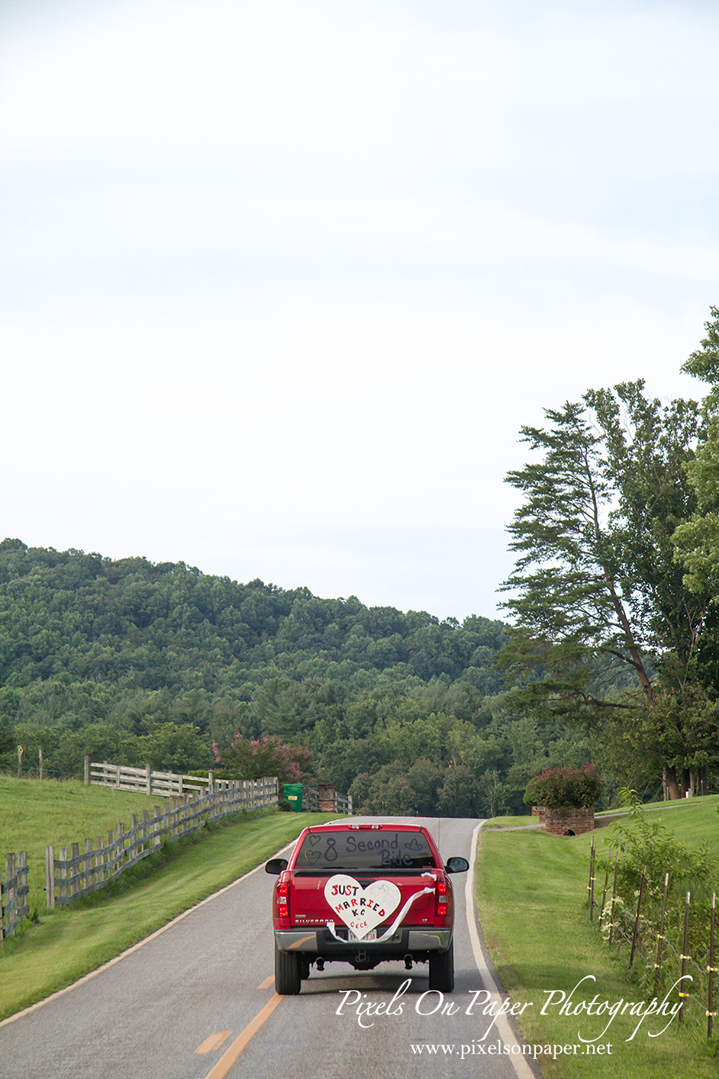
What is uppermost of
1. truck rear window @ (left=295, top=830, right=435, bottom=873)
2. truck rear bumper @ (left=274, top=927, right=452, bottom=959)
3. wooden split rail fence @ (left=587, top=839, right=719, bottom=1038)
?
truck rear window @ (left=295, top=830, right=435, bottom=873)

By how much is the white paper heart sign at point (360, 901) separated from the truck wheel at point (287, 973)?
1084mm

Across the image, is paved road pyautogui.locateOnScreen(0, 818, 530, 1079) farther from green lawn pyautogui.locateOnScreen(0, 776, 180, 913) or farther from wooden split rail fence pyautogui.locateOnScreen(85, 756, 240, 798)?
wooden split rail fence pyautogui.locateOnScreen(85, 756, 240, 798)

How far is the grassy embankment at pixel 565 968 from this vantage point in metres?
9.41

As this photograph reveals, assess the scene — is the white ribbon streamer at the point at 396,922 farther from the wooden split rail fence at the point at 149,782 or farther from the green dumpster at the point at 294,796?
the green dumpster at the point at 294,796

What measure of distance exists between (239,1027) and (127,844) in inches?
602

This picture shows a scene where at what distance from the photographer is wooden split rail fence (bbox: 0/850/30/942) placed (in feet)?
56.8

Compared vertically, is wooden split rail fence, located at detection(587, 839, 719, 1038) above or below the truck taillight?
below

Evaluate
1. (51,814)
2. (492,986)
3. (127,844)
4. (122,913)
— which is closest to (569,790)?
(51,814)

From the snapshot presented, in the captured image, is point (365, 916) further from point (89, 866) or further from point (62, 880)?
point (89, 866)

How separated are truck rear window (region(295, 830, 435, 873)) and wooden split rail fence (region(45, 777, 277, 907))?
9.98 metres

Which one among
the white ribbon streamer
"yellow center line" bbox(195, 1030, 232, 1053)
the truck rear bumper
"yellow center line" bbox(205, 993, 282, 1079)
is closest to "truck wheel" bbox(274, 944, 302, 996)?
"yellow center line" bbox(205, 993, 282, 1079)

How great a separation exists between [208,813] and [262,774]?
456 inches

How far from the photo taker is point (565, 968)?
13.5m

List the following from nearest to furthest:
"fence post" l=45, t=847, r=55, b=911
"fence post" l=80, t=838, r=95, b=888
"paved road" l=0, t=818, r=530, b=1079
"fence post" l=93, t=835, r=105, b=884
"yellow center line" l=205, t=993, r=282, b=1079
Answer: "yellow center line" l=205, t=993, r=282, b=1079 → "paved road" l=0, t=818, r=530, b=1079 → "fence post" l=45, t=847, r=55, b=911 → "fence post" l=80, t=838, r=95, b=888 → "fence post" l=93, t=835, r=105, b=884
